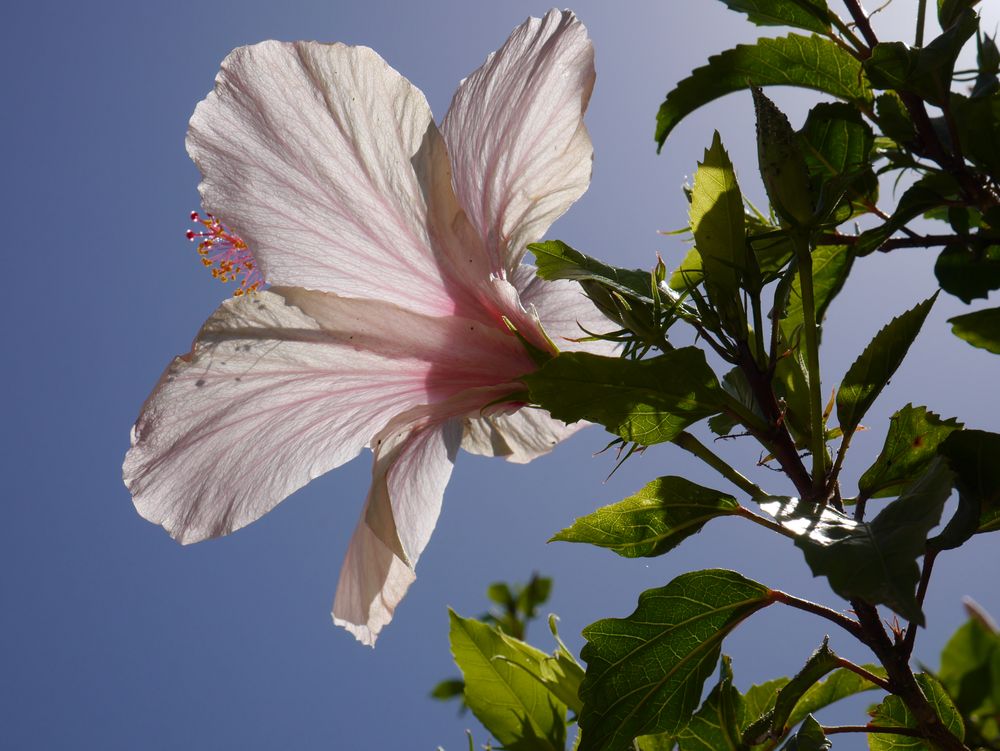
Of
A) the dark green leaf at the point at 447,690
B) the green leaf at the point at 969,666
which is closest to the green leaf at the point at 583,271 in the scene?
the green leaf at the point at 969,666

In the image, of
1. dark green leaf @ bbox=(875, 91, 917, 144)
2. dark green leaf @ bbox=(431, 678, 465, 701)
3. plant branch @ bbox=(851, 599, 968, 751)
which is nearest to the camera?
plant branch @ bbox=(851, 599, 968, 751)

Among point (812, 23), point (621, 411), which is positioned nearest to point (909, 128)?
point (812, 23)

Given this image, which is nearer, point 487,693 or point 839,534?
point 839,534

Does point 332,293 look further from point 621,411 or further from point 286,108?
point 621,411

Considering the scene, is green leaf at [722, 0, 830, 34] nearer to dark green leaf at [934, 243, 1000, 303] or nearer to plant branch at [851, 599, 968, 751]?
dark green leaf at [934, 243, 1000, 303]

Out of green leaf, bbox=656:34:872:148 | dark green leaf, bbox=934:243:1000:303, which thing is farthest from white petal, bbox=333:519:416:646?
dark green leaf, bbox=934:243:1000:303
